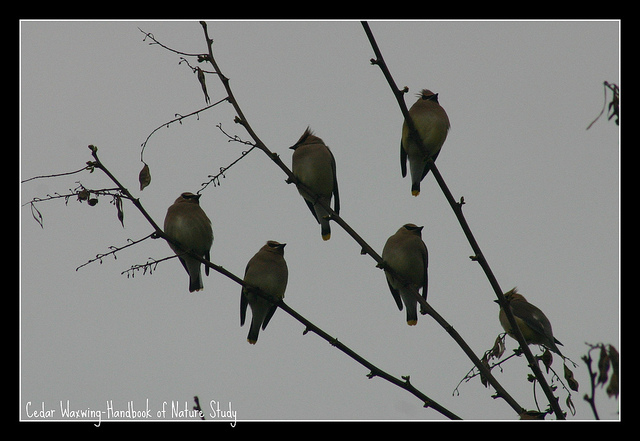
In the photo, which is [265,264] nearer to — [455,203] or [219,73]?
[219,73]

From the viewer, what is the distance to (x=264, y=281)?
17.4 ft

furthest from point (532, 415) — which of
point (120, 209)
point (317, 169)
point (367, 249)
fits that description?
point (317, 169)

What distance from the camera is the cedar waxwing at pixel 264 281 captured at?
5.30 metres

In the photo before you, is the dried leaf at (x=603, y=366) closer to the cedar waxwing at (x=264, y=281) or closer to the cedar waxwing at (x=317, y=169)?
the cedar waxwing at (x=264, y=281)

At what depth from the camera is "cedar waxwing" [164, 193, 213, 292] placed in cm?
537

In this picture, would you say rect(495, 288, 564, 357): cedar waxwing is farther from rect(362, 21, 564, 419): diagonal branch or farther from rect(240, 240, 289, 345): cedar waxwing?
rect(362, 21, 564, 419): diagonal branch

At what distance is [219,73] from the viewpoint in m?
3.63

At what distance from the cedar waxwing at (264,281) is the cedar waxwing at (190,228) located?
388mm

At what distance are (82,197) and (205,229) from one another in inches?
90.6

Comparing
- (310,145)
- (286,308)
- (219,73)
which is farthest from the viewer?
(310,145)

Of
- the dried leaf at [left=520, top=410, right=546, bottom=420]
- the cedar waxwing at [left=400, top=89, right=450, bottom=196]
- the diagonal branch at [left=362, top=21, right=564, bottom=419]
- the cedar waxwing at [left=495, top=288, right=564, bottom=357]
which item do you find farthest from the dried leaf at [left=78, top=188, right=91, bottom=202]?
the cedar waxwing at [left=495, top=288, right=564, bottom=357]

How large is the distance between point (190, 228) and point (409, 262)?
164 centimetres

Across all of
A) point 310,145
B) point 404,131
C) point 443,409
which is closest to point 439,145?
point 404,131

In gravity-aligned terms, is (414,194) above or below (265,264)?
above
